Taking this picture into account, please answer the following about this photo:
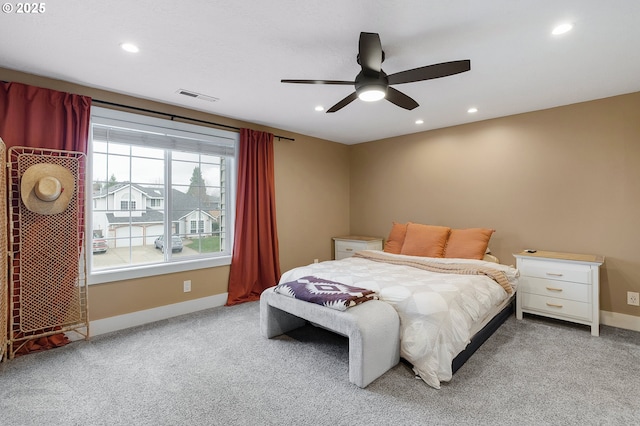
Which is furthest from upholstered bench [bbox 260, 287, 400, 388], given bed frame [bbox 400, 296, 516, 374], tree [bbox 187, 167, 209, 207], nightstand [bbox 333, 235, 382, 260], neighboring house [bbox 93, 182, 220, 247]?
nightstand [bbox 333, 235, 382, 260]

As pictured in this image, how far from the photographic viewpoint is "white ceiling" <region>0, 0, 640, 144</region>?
1.81 meters

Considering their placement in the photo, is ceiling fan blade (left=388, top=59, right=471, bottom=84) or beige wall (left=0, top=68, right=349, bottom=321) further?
beige wall (left=0, top=68, right=349, bottom=321)

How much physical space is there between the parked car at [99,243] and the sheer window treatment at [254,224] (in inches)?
54.2

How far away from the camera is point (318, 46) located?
222 centimetres

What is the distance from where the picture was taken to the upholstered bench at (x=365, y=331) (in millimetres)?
2064

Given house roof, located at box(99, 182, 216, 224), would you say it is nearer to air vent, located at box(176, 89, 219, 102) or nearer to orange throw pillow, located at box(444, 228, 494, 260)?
air vent, located at box(176, 89, 219, 102)

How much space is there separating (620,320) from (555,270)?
2.78ft

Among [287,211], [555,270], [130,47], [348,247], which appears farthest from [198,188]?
[555,270]

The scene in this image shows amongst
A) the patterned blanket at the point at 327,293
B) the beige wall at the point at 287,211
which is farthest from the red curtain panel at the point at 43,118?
the patterned blanket at the point at 327,293

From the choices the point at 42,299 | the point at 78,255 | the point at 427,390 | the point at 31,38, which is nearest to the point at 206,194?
the point at 78,255

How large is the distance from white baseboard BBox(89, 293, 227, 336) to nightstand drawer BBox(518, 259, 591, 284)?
3530 millimetres

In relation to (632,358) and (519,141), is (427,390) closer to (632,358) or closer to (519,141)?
(632,358)

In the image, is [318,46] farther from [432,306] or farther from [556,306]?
[556,306]

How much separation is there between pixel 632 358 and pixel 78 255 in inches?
190
